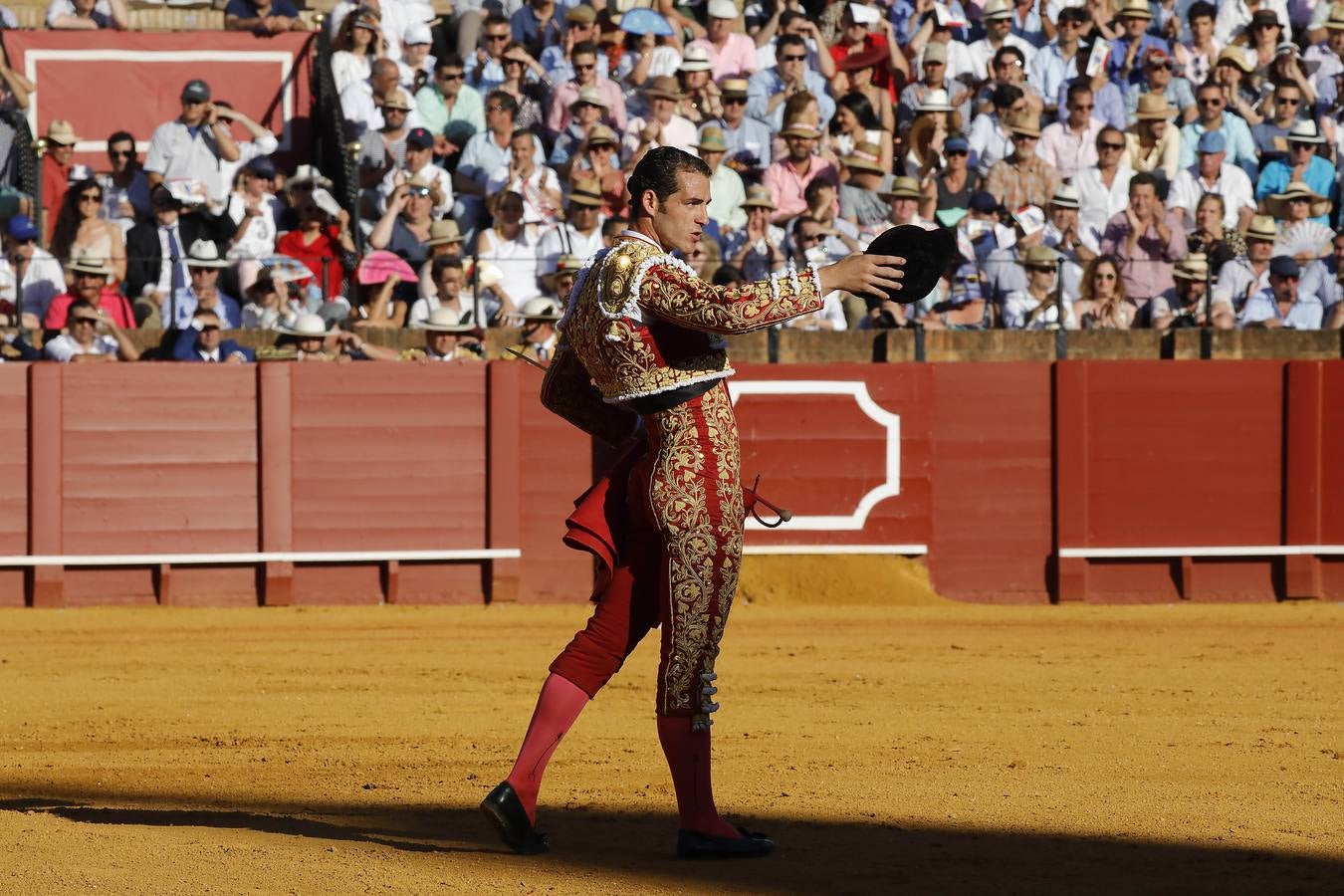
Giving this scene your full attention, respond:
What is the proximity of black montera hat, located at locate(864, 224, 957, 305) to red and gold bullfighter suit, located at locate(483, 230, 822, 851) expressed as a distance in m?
0.17

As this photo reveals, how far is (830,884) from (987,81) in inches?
388

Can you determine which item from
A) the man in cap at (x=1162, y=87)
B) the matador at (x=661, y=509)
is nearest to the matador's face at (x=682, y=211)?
the matador at (x=661, y=509)

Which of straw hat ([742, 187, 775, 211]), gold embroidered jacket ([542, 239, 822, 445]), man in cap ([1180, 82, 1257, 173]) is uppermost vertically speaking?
man in cap ([1180, 82, 1257, 173])

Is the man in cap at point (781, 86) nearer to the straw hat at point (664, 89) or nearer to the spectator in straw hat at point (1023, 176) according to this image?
the straw hat at point (664, 89)

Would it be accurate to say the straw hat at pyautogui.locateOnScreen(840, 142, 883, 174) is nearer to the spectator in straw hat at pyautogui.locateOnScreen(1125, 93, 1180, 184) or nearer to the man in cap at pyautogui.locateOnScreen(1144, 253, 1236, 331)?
the spectator in straw hat at pyautogui.locateOnScreen(1125, 93, 1180, 184)

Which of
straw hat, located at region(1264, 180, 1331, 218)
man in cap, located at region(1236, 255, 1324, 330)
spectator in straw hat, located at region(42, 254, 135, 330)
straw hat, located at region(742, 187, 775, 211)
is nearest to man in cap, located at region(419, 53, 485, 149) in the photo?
straw hat, located at region(742, 187, 775, 211)

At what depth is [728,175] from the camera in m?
12.4

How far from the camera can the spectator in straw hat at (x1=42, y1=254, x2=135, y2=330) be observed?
36.6 ft

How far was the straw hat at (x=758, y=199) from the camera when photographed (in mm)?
11797

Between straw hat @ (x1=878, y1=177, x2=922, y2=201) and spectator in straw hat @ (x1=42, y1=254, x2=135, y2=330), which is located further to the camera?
straw hat @ (x1=878, y1=177, x2=922, y2=201)

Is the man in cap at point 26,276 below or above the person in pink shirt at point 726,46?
below

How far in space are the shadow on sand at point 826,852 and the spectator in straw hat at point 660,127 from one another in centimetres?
758

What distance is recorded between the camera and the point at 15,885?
4.32 meters

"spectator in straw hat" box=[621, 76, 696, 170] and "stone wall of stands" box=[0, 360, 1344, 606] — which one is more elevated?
"spectator in straw hat" box=[621, 76, 696, 170]
